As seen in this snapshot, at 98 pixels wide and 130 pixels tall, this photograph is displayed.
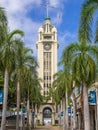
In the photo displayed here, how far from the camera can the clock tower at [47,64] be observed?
514ft

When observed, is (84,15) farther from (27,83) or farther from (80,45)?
(27,83)

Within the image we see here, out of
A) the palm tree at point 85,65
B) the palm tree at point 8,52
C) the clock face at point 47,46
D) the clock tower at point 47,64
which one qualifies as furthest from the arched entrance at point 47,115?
the palm tree at point 85,65

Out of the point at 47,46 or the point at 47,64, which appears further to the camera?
the point at 47,46

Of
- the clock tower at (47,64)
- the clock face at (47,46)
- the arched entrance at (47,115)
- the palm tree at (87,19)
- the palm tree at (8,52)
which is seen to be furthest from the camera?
the arched entrance at (47,115)

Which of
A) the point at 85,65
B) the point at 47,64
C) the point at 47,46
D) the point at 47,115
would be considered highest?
the point at 47,46

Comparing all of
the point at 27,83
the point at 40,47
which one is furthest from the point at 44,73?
the point at 27,83

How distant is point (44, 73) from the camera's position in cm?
15712

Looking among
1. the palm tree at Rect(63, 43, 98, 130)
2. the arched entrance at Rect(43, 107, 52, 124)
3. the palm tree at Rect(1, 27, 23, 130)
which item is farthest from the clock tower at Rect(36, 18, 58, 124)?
the palm tree at Rect(63, 43, 98, 130)

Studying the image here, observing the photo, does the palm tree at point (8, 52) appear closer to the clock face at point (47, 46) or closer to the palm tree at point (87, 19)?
the palm tree at point (87, 19)

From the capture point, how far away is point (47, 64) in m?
158

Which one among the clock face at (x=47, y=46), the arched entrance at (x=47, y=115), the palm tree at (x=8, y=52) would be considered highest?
the clock face at (x=47, y=46)

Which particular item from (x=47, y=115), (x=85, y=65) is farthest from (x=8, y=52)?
(x=47, y=115)

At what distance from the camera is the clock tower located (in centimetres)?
15662

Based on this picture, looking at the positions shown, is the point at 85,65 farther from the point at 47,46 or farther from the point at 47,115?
the point at 47,115
